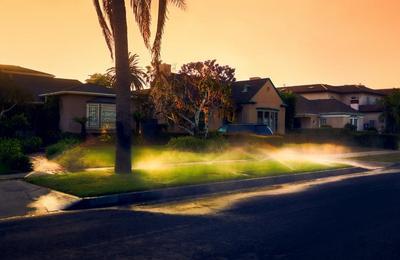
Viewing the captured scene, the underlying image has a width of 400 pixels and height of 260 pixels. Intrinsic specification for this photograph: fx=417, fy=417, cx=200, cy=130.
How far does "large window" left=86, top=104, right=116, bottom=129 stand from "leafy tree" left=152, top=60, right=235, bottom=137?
14.0 feet

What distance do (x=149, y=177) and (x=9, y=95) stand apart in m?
16.8

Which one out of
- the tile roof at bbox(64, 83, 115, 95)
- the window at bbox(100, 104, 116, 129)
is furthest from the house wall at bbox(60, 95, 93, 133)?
the window at bbox(100, 104, 116, 129)

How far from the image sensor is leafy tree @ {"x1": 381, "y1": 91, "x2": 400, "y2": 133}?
2001 inches

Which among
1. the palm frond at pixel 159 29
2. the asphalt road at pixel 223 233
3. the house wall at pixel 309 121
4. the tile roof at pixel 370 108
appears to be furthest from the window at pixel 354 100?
the asphalt road at pixel 223 233

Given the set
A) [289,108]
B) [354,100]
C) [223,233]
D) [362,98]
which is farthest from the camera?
[362,98]

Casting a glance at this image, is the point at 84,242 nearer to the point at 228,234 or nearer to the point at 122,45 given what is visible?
the point at 228,234

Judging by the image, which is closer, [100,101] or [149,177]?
[149,177]

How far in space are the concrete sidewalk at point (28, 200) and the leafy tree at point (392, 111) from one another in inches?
1908

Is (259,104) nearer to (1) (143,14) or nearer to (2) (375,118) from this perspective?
(1) (143,14)

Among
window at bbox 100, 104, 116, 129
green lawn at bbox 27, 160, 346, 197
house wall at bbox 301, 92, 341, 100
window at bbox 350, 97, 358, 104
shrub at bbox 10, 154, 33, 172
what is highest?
house wall at bbox 301, 92, 341, 100

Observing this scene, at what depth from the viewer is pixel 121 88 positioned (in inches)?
527

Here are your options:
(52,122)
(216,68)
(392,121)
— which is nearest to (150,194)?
(216,68)

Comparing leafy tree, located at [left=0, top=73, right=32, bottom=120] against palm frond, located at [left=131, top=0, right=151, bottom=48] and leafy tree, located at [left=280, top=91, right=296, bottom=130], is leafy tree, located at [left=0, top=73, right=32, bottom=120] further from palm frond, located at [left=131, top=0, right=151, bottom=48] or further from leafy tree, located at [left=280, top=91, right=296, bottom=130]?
leafy tree, located at [left=280, top=91, right=296, bottom=130]

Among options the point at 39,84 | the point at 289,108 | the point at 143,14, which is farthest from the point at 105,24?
the point at 289,108
